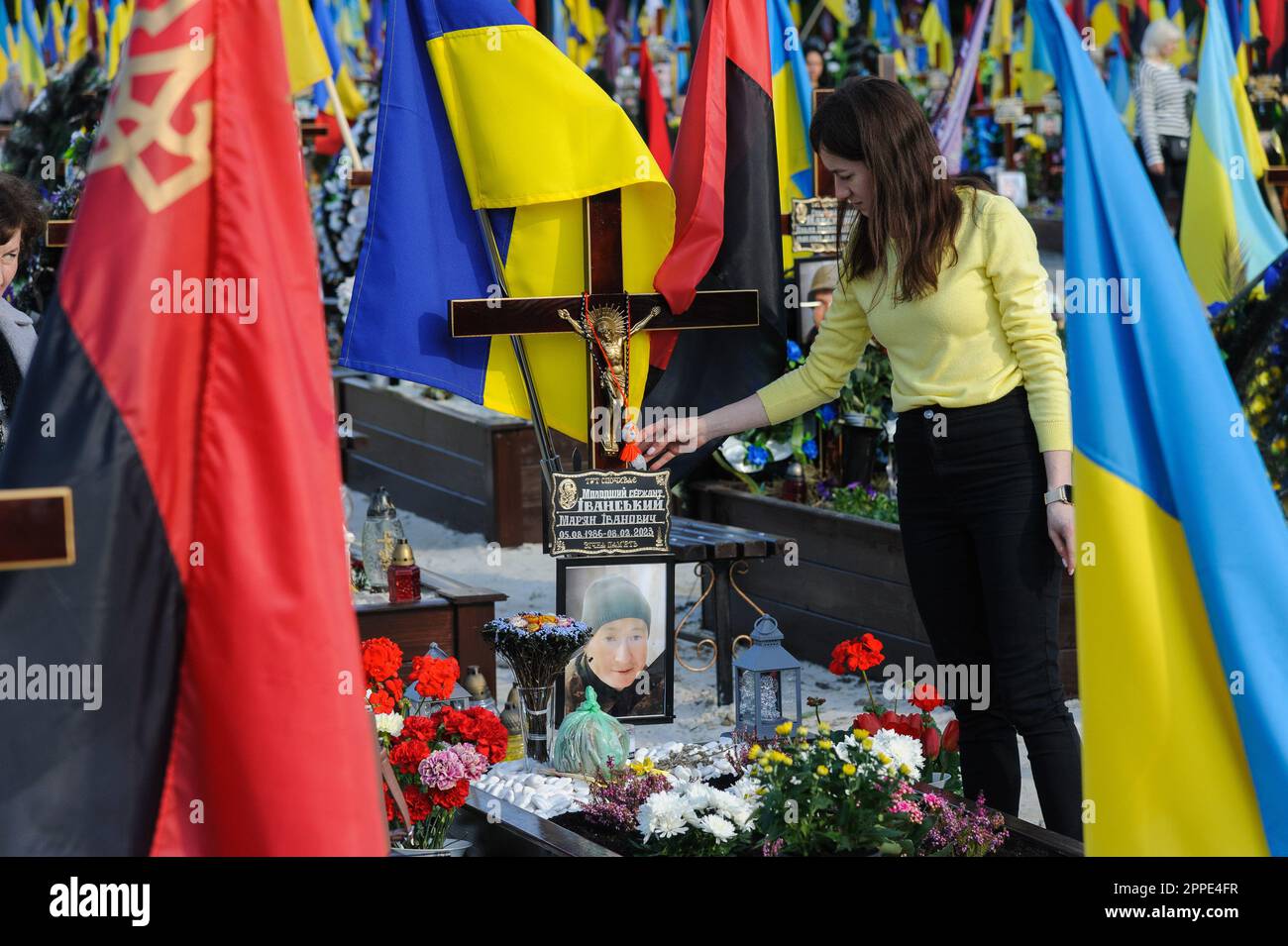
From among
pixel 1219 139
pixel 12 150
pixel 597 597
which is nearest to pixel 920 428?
pixel 597 597

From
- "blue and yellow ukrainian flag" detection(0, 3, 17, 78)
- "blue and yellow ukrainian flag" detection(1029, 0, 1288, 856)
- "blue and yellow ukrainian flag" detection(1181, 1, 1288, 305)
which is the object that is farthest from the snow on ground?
"blue and yellow ukrainian flag" detection(0, 3, 17, 78)

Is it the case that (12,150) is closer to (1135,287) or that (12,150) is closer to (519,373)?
(519,373)

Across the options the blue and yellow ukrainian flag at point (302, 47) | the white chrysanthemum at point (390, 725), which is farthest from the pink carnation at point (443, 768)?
the blue and yellow ukrainian flag at point (302, 47)

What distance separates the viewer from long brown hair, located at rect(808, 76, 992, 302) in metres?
3.73

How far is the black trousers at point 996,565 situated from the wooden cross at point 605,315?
955mm

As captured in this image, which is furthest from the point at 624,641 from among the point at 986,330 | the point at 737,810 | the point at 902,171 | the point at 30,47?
the point at 30,47

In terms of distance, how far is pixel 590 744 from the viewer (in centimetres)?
473

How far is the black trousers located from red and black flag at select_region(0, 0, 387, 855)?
1.85 meters

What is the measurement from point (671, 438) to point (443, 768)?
0.96m

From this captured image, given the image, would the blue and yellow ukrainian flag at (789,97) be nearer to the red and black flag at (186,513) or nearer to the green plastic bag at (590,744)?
the green plastic bag at (590,744)

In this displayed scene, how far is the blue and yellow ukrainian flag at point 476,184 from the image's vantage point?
4773mm

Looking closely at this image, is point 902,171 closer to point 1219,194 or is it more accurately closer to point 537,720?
point 537,720

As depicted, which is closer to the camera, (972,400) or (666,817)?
(972,400)

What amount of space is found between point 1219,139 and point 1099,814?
847 centimetres
